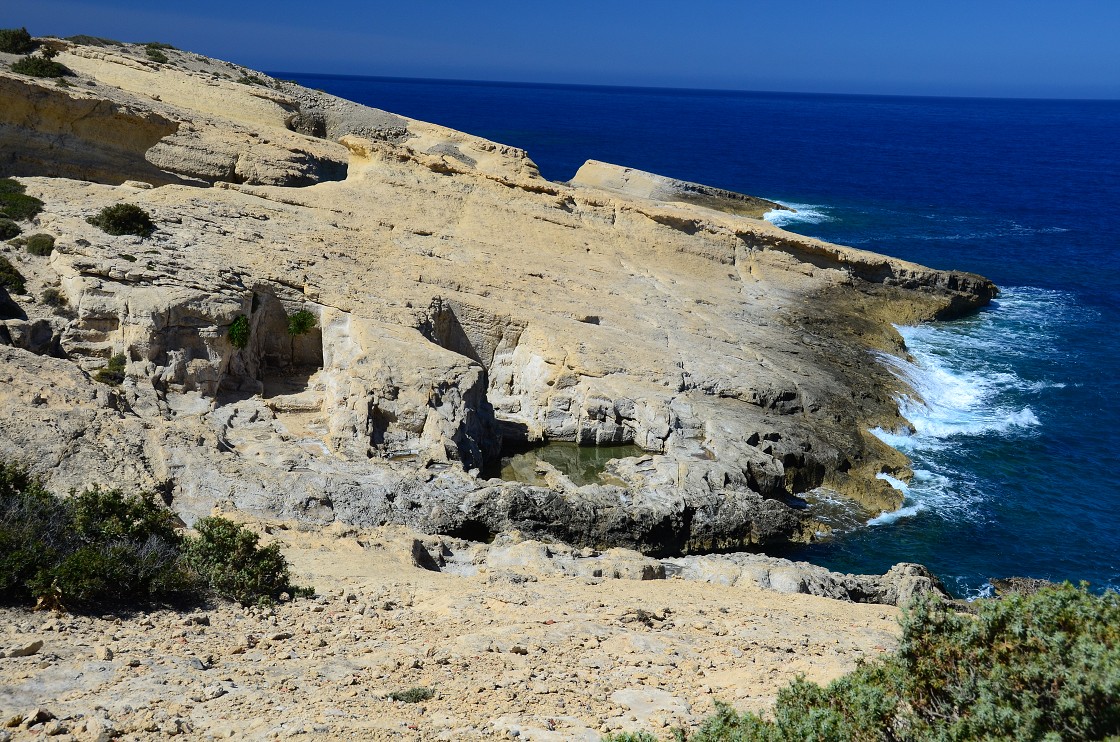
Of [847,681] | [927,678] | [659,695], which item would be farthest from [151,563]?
[927,678]

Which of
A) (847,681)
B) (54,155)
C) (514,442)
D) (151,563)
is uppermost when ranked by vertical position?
(54,155)

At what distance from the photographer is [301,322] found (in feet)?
80.2

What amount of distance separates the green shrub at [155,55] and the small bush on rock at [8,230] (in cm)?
2279

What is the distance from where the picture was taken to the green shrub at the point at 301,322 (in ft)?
80.1

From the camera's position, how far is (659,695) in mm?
10883

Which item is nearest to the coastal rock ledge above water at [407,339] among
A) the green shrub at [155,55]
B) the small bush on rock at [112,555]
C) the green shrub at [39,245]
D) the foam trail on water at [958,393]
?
the green shrub at [39,245]

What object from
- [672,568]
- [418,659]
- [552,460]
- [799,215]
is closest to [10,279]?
[552,460]

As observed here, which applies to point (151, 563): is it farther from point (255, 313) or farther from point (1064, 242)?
point (1064, 242)

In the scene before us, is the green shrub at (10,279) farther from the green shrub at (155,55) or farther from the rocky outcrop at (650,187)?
the rocky outcrop at (650,187)

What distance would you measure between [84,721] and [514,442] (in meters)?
16.7

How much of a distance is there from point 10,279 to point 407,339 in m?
9.78

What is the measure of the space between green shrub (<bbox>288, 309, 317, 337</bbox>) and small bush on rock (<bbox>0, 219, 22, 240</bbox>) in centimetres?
750

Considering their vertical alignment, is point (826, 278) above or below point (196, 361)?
above

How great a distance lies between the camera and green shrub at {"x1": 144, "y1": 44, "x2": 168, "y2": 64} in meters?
43.5
